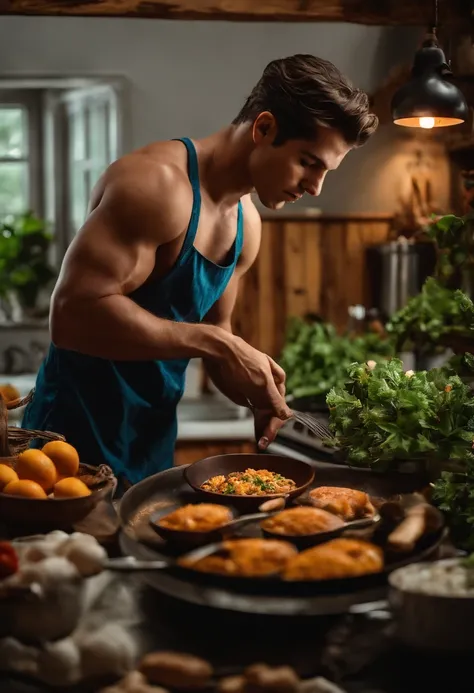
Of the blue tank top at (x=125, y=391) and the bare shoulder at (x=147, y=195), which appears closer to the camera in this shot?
the bare shoulder at (x=147, y=195)

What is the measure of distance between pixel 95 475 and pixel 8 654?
56 cm

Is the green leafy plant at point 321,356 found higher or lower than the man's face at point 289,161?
lower

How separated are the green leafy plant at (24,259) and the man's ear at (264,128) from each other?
10.6ft

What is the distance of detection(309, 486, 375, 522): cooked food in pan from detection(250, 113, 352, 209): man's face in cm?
78

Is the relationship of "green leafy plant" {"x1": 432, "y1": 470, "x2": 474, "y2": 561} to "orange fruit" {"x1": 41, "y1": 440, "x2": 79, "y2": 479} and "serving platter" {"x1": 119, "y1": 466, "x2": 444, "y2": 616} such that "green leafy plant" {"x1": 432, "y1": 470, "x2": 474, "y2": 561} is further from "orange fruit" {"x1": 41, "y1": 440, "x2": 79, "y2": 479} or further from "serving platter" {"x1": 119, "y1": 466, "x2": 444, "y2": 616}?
"orange fruit" {"x1": 41, "y1": 440, "x2": 79, "y2": 479}

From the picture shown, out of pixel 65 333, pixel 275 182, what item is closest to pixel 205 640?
pixel 65 333

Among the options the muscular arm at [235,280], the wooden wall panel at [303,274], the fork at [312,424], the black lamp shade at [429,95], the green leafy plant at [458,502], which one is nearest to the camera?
the green leafy plant at [458,502]

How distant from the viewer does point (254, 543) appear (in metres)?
1.29

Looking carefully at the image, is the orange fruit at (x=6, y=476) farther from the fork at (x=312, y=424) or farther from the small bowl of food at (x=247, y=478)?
the fork at (x=312, y=424)

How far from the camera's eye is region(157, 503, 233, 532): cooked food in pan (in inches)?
55.5

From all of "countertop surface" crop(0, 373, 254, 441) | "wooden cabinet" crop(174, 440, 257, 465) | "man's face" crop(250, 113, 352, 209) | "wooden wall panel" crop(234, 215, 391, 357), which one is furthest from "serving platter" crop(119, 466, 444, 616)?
"wooden wall panel" crop(234, 215, 391, 357)

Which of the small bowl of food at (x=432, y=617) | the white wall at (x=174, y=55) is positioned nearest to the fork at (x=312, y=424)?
the small bowl of food at (x=432, y=617)

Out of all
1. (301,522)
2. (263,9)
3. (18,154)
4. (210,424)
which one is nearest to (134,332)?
(301,522)

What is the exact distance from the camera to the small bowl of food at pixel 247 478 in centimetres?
159
